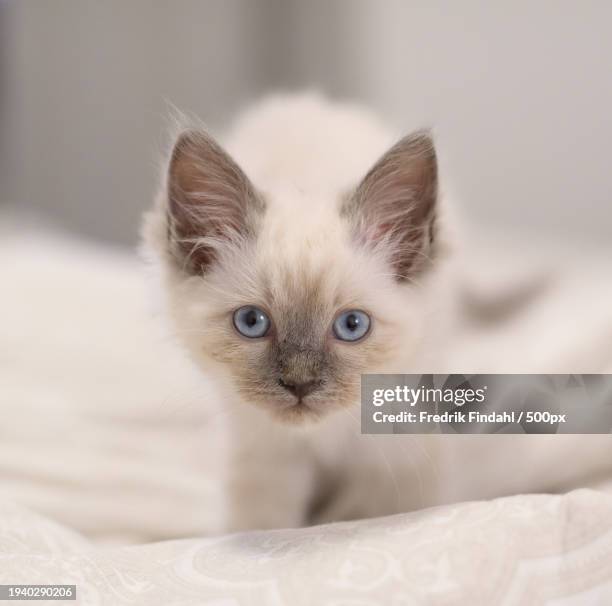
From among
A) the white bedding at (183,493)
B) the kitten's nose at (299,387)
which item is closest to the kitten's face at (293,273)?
the kitten's nose at (299,387)

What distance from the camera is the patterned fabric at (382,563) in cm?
78

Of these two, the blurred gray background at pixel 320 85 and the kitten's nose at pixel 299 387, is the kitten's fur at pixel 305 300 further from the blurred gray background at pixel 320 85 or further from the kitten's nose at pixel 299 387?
the blurred gray background at pixel 320 85

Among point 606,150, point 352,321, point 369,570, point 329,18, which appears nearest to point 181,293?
point 352,321

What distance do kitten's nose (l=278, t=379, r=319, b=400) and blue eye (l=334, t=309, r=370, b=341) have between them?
3.0 inches

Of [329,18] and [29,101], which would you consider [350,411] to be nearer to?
[329,18]

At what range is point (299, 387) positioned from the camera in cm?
95

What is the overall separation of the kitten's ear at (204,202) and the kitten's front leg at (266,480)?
30cm

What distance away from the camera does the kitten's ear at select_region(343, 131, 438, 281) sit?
3.33 ft

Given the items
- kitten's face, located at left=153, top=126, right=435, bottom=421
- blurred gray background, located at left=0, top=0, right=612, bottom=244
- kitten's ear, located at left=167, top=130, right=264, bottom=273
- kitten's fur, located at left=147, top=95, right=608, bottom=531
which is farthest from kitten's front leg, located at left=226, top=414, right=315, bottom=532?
blurred gray background, located at left=0, top=0, right=612, bottom=244

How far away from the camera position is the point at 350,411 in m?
1.02

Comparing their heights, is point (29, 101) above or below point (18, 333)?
above

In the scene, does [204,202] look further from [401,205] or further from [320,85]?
[320,85]

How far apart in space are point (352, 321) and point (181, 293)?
274mm

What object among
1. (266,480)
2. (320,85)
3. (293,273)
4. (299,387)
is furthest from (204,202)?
(320,85)
